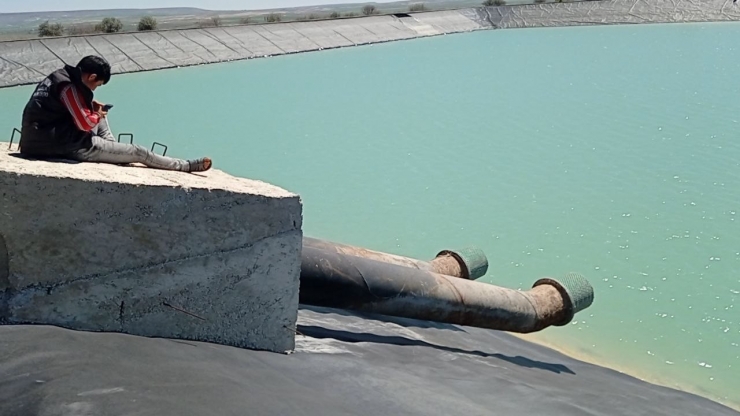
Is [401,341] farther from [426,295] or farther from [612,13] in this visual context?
[612,13]

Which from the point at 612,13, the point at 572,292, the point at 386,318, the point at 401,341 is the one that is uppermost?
the point at 612,13

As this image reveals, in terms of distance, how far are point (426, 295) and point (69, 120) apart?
253 cm

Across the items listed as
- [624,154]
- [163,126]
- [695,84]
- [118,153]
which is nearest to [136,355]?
[118,153]

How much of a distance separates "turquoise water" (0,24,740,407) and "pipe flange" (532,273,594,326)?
2.90 ft

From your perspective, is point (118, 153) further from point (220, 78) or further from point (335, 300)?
point (220, 78)

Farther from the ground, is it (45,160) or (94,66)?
(94,66)

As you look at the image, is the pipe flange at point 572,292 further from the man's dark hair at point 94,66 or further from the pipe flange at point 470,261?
the man's dark hair at point 94,66

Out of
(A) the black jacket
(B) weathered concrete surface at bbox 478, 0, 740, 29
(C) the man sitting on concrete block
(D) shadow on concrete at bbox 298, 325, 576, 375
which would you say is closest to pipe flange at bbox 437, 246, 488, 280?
(D) shadow on concrete at bbox 298, 325, 576, 375

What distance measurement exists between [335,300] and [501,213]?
5.71 meters

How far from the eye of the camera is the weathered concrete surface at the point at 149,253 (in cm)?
346

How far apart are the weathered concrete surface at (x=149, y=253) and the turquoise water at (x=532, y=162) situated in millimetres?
3756

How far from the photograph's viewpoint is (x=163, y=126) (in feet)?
51.6

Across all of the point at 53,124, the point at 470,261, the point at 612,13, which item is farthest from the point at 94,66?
the point at 612,13

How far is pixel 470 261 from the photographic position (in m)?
6.51
